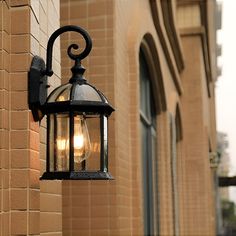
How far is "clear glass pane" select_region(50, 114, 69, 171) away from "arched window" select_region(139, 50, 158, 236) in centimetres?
479

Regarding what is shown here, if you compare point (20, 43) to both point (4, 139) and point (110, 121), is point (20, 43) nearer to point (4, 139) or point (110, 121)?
point (4, 139)

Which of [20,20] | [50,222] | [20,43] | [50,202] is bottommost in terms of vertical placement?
[50,222]

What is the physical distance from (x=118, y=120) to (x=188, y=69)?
914 centimetres

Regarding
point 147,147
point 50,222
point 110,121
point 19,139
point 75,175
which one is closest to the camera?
point 75,175

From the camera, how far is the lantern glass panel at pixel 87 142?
9.91 feet

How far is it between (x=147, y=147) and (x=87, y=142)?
220 inches

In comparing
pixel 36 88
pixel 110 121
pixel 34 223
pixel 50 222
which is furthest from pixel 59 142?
pixel 110 121

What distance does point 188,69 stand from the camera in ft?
45.9

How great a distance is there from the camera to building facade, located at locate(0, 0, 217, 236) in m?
3.06

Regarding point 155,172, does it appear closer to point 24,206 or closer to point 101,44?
point 101,44

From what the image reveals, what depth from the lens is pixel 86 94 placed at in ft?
10.1

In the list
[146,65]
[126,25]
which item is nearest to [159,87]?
[146,65]

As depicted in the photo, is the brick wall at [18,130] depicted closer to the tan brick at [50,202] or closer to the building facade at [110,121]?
the building facade at [110,121]

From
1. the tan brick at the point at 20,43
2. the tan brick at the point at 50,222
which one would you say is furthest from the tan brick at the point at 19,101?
the tan brick at the point at 50,222
